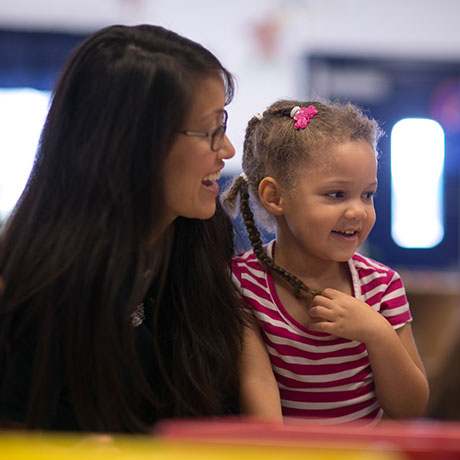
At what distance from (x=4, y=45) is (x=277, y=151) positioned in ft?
11.2

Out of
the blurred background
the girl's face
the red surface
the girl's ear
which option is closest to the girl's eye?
the girl's face

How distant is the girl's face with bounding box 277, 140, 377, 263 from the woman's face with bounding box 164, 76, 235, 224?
0.59 feet

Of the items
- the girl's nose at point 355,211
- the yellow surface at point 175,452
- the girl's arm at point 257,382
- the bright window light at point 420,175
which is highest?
the bright window light at point 420,175

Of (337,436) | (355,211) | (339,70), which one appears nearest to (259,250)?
(355,211)

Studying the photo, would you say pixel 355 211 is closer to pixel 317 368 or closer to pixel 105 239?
pixel 317 368

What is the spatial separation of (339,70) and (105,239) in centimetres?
378

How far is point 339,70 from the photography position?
441 centimetres

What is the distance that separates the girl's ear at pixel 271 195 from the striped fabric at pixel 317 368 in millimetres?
169

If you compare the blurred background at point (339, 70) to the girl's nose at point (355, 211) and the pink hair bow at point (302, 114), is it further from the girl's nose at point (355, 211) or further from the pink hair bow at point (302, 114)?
the girl's nose at point (355, 211)

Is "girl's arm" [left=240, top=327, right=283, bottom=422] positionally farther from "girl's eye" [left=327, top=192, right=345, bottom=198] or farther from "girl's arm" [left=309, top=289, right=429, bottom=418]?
"girl's eye" [left=327, top=192, right=345, bottom=198]

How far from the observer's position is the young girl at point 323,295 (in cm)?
108

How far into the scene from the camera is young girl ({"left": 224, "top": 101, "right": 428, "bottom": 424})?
1078 millimetres

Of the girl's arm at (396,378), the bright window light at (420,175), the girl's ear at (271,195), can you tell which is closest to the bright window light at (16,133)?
the bright window light at (420,175)

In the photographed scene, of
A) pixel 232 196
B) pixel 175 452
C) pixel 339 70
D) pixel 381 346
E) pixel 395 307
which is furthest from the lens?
pixel 339 70
